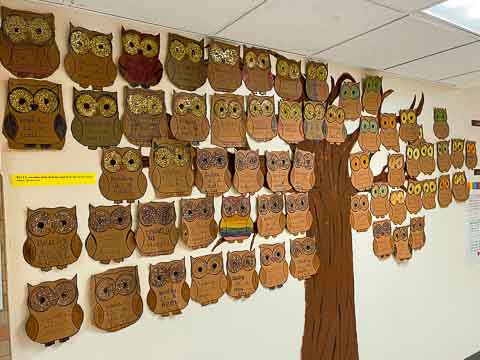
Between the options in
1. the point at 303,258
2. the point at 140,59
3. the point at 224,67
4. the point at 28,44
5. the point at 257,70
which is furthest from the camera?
the point at 303,258

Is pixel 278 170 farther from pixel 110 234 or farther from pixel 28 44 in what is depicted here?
pixel 28 44

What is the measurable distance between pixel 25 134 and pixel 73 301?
2.10 ft

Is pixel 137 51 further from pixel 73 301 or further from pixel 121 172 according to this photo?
pixel 73 301

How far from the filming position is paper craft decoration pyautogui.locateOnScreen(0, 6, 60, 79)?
1.36m

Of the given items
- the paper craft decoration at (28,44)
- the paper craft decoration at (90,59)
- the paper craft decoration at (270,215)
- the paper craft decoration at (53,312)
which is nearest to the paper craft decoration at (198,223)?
the paper craft decoration at (270,215)

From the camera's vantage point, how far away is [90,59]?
151 cm

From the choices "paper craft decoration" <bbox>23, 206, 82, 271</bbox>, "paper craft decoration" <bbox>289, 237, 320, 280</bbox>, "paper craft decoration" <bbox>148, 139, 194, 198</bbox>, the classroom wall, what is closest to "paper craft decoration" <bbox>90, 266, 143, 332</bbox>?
the classroom wall

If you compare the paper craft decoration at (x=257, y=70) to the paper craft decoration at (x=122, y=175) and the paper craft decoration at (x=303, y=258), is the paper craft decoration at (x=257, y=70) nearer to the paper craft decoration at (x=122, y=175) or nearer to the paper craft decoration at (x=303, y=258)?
the paper craft decoration at (x=122, y=175)

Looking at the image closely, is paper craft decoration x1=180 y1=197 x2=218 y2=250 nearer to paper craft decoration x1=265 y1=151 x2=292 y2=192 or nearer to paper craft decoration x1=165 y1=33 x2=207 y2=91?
paper craft decoration x1=265 y1=151 x2=292 y2=192

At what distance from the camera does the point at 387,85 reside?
2.54m

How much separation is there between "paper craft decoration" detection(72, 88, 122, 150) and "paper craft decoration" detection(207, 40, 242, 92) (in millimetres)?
478

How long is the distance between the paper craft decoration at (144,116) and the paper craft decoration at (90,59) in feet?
0.33

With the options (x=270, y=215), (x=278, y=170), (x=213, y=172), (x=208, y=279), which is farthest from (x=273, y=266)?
(x=213, y=172)

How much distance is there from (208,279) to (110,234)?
19.9 inches
